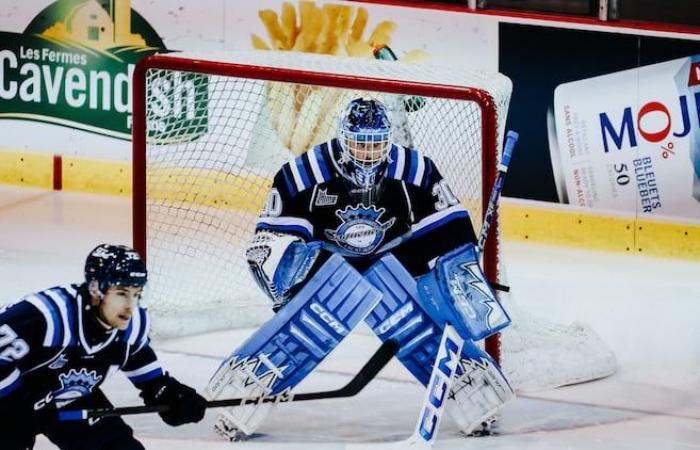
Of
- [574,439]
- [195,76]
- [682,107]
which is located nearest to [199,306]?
[195,76]

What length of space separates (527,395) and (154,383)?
6.14ft

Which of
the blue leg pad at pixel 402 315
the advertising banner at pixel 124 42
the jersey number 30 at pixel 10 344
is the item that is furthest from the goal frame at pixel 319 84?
the advertising banner at pixel 124 42

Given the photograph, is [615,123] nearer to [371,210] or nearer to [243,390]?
[371,210]

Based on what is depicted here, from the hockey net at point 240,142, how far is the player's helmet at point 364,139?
0.53 meters

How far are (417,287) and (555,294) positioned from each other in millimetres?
2231

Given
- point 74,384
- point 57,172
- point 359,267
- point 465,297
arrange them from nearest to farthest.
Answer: point 74,384
point 465,297
point 359,267
point 57,172

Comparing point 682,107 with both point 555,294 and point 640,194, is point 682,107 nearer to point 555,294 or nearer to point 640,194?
point 640,194

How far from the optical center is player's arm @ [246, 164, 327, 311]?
17.1 feet

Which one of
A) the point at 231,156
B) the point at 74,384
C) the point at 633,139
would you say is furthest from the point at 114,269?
the point at 633,139

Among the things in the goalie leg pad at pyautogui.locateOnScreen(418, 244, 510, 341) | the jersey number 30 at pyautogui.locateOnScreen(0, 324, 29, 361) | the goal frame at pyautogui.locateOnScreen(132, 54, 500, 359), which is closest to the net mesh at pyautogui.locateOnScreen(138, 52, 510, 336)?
the goal frame at pyautogui.locateOnScreen(132, 54, 500, 359)

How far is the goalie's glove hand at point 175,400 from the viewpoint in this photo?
4430 mm

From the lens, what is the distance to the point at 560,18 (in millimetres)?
7859

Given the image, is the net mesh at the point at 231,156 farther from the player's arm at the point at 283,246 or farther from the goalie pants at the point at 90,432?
the goalie pants at the point at 90,432

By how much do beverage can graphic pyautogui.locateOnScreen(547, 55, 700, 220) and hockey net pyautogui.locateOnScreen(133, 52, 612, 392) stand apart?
3.60 ft
